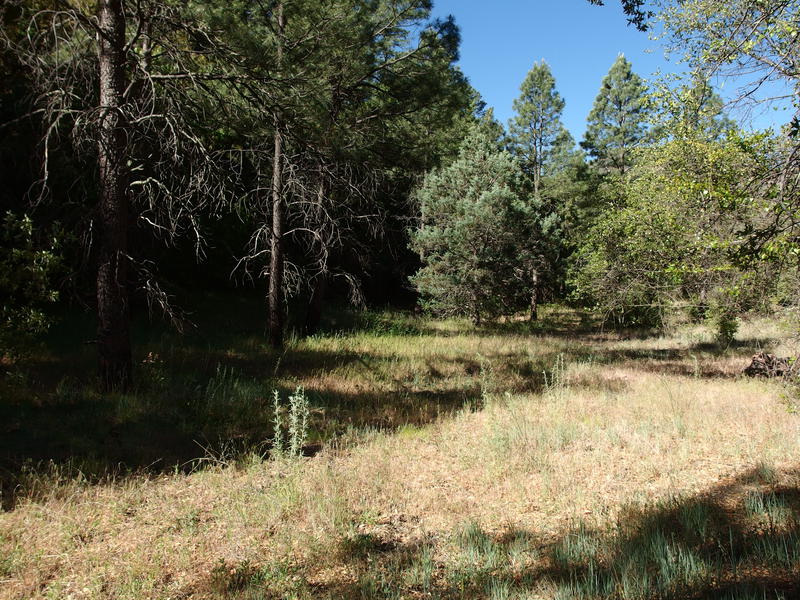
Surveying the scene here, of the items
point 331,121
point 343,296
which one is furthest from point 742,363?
point 343,296

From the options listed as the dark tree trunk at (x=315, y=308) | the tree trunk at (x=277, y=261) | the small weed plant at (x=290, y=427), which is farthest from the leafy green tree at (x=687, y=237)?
the dark tree trunk at (x=315, y=308)

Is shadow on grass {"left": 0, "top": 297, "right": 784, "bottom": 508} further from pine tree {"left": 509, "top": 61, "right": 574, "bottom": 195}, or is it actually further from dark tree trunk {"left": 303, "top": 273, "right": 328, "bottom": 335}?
pine tree {"left": 509, "top": 61, "right": 574, "bottom": 195}

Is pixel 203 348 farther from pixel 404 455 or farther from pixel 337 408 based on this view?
pixel 404 455

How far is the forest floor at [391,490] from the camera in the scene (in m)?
3.23

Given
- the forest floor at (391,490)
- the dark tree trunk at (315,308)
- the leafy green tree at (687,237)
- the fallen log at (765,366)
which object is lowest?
the forest floor at (391,490)

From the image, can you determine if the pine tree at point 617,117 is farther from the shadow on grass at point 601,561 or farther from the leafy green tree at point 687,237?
the shadow on grass at point 601,561

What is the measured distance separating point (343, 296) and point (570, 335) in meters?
10.8

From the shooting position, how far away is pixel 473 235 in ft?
56.4

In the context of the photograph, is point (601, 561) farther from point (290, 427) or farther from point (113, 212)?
point (113, 212)

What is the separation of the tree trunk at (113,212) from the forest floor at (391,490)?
1.85ft

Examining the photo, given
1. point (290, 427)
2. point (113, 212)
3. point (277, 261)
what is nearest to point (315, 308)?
point (277, 261)

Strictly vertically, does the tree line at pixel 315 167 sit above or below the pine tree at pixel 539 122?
below

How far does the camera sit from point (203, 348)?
419 inches

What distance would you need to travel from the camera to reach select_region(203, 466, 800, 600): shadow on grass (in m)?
2.99
